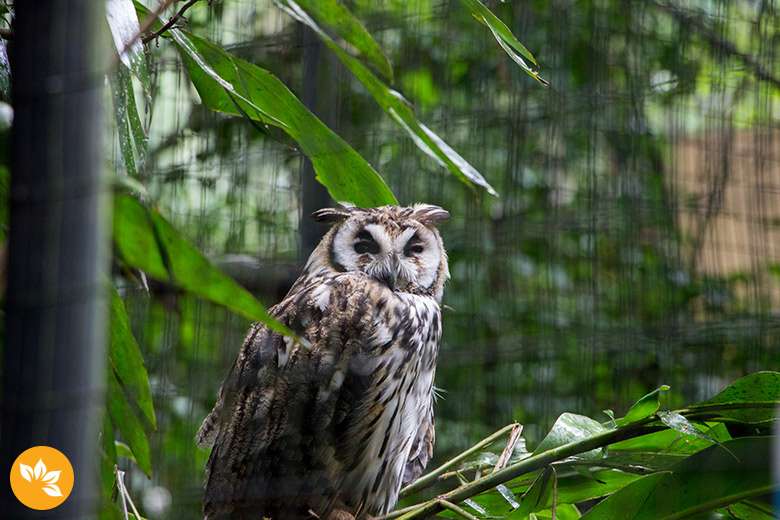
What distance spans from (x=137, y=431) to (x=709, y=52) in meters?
1.82

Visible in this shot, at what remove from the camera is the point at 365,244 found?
3.54ft

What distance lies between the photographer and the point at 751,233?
1.78m

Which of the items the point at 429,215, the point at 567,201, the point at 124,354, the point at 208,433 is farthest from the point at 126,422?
the point at 567,201

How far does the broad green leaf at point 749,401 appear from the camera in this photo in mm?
606

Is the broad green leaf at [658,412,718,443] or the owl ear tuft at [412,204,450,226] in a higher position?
the owl ear tuft at [412,204,450,226]

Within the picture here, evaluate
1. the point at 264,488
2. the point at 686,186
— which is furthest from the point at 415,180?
the point at 264,488

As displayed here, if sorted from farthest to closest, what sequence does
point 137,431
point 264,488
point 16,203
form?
point 264,488 → point 137,431 → point 16,203

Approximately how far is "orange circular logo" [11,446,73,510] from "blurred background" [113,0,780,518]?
3.84 ft

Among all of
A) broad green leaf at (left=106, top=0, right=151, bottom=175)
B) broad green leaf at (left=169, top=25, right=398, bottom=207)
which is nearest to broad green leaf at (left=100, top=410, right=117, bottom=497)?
broad green leaf at (left=106, top=0, right=151, bottom=175)

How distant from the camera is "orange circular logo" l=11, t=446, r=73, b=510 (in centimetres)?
28

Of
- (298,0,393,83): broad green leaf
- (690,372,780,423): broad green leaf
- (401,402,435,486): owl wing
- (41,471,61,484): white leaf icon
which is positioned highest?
(298,0,393,83): broad green leaf

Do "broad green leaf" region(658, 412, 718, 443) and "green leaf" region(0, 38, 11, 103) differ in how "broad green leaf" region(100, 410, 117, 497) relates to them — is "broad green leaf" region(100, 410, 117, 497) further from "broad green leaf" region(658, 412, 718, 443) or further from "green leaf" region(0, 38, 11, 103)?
"broad green leaf" region(658, 412, 718, 443)

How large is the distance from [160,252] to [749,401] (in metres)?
0.53

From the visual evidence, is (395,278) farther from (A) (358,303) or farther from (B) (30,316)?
(B) (30,316)
